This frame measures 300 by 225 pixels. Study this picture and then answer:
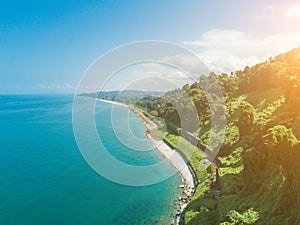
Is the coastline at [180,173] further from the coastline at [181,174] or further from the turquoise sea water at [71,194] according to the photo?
the turquoise sea water at [71,194]

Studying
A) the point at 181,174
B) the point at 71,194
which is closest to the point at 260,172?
the point at 181,174

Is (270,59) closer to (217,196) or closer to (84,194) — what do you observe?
(217,196)

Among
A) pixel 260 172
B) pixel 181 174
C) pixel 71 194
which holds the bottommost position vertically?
pixel 71 194

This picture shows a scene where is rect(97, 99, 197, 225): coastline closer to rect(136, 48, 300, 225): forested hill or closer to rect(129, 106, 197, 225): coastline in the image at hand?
rect(129, 106, 197, 225): coastline

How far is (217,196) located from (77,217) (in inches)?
510

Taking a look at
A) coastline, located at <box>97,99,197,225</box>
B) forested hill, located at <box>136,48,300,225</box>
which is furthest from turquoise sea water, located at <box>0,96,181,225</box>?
forested hill, located at <box>136,48,300,225</box>

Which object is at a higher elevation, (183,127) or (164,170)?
(183,127)

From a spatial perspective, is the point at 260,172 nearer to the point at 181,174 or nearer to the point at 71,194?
the point at 181,174

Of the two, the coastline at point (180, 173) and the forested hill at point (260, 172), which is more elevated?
the forested hill at point (260, 172)

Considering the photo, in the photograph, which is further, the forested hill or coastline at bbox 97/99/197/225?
coastline at bbox 97/99/197/225

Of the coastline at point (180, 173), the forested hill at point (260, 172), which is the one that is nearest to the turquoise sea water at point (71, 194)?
the coastline at point (180, 173)

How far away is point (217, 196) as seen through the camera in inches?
838

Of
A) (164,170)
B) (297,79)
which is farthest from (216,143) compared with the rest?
(297,79)

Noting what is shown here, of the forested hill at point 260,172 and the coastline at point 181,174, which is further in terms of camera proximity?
the coastline at point 181,174
